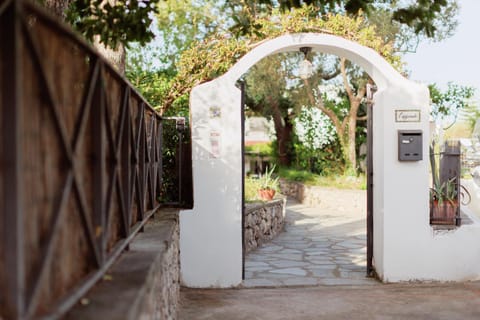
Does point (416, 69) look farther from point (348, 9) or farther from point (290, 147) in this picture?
point (348, 9)

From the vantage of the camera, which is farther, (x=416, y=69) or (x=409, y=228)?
(x=416, y=69)

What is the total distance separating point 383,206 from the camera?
704 centimetres

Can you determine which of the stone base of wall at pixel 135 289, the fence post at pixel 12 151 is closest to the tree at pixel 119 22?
the stone base of wall at pixel 135 289

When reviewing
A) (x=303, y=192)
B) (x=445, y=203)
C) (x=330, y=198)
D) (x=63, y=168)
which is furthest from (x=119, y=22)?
(x=303, y=192)

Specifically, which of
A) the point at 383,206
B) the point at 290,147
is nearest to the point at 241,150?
the point at 383,206

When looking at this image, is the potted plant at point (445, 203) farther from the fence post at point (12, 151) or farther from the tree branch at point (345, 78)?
the tree branch at point (345, 78)

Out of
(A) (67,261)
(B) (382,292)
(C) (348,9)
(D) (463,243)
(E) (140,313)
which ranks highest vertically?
(C) (348,9)

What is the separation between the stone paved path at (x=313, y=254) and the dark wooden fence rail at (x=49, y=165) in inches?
174

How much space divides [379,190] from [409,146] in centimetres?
69

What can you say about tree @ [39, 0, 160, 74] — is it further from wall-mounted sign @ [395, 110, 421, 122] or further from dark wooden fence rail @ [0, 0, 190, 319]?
wall-mounted sign @ [395, 110, 421, 122]

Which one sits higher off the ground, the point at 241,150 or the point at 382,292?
the point at 241,150

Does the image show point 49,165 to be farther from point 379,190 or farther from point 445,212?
point 445,212

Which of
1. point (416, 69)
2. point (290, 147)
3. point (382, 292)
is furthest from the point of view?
point (290, 147)

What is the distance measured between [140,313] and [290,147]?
20980 millimetres
